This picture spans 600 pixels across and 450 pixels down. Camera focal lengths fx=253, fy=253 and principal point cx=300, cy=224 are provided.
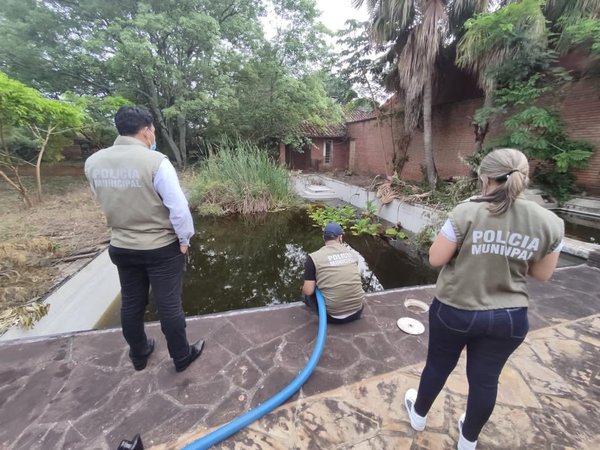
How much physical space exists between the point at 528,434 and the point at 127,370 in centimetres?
223

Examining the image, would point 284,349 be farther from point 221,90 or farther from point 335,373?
point 221,90

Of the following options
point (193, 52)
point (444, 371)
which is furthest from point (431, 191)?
point (193, 52)

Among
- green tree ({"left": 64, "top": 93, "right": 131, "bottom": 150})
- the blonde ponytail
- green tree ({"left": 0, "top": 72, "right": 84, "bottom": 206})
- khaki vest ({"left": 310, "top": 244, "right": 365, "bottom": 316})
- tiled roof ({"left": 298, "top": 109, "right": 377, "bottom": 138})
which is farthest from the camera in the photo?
tiled roof ({"left": 298, "top": 109, "right": 377, "bottom": 138})

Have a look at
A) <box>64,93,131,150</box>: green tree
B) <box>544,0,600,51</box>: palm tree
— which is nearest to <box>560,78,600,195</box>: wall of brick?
<box>544,0,600,51</box>: palm tree

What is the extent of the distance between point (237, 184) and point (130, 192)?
5.61 meters

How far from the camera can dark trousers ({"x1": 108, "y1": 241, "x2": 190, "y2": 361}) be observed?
1.30 m

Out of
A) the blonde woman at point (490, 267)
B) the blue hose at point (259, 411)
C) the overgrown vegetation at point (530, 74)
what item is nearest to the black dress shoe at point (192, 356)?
the blue hose at point (259, 411)

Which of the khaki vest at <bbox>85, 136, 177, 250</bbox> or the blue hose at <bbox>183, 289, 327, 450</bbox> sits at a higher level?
the khaki vest at <bbox>85, 136, 177, 250</bbox>

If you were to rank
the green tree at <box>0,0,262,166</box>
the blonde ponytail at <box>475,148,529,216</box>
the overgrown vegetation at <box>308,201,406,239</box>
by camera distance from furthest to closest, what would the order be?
the green tree at <box>0,0,262,166</box>
the overgrown vegetation at <box>308,201,406,239</box>
the blonde ponytail at <box>475,148,529,216</box>

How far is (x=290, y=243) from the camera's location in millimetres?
5031

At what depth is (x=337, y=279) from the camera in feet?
6.28

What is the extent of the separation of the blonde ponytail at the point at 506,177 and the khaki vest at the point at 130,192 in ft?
4.53

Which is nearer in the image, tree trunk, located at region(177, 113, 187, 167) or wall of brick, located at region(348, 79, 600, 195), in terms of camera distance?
wall of brick, located at region(348, 79, 600, 195)

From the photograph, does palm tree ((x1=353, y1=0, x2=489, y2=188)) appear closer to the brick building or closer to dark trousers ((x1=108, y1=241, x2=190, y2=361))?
the brick building
